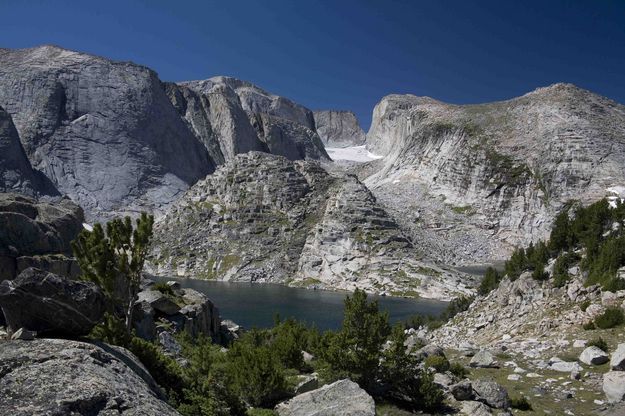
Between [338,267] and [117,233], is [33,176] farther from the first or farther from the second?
[117,233]

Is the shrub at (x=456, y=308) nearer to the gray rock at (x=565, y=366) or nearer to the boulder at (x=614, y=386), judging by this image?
the gray rock at (x=565, y=366)

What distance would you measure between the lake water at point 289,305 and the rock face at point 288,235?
11153 millimetres

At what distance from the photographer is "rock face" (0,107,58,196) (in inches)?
7131

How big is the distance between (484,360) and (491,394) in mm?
5943

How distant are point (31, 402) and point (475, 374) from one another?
1999 centimetres

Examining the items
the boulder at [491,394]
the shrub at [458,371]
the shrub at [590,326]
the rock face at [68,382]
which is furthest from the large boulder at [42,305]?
the shrub at [590,326]

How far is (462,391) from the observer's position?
19141mm

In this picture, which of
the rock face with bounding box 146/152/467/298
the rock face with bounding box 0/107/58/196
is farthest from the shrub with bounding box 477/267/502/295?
the rock face with bounding box 0/107/58/196

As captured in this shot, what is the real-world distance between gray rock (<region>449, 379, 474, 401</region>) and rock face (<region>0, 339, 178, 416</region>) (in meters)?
12.6

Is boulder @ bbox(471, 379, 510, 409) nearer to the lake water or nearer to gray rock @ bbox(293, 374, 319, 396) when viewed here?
gray rock @ bbox(293, 374, 319, 396)

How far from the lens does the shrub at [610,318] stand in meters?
24.4

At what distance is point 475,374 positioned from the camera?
23359mm

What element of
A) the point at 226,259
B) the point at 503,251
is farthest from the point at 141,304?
the point at 503,251

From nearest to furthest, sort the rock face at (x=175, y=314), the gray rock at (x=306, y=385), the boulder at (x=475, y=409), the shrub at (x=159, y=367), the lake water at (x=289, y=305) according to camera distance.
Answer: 1. the shrub at (x=159, y=367)
2. the boulder at (x=475, y=409)
3. the gray rock at (x=306, y=385)
4. the rock face at (x=175, y=314)
5. the lake water at (x=289, y=305)
